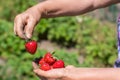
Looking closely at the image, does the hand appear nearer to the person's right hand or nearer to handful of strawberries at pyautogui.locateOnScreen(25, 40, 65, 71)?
handful of strawberries at pyautogui.locateOnScreen(25, 40, 65, 71)

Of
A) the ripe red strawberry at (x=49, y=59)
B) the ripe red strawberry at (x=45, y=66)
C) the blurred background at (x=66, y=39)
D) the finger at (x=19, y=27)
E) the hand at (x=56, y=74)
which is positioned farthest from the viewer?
the blurred background at (x=66, y=39)

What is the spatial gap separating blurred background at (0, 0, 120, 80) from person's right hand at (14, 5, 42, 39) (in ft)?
6.27

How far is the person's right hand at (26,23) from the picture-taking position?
2.11m

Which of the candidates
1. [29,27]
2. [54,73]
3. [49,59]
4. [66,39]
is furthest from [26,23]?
[66,39]

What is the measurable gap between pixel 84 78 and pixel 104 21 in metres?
3.58

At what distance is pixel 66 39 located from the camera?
4.86 m

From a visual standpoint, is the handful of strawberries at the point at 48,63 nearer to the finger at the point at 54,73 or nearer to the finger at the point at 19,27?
the finger at the point at 54,73

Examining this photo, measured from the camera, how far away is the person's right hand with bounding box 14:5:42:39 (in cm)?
211

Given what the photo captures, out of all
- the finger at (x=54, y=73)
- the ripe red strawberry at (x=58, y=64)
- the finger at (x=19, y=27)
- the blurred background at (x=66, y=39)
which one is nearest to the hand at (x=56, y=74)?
the finger at (x=54, y=73)

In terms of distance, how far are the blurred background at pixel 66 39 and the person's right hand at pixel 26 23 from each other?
6.27 ft

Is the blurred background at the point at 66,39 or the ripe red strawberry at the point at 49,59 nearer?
the ripe red strawberry at the point at 49,59

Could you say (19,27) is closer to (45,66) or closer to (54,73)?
(45,66)

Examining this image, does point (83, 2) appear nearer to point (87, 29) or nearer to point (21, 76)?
point (21, 76)

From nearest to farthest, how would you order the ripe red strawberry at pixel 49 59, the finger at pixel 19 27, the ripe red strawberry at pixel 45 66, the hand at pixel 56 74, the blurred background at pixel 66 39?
the hand at pixel 56 74, the ripe red strawberry at pixel 45 66, the ripe red strawberry at pixel 49 59, the finger at pixel 19 27, the blurred background at pixel 66 39
